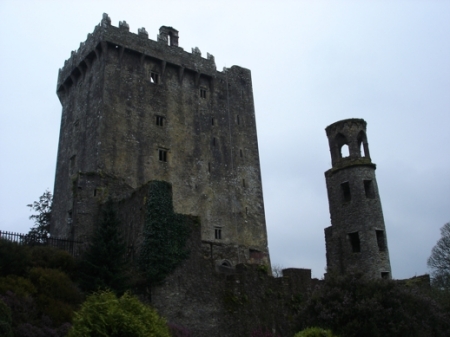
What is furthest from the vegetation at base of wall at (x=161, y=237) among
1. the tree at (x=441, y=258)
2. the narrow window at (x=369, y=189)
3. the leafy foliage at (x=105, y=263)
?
the tree at (x=441, y=258)

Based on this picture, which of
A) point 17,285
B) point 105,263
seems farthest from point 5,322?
point 105,263

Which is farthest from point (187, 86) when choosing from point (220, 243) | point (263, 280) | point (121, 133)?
point (263, 280)

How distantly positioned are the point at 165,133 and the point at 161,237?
15.2 metres

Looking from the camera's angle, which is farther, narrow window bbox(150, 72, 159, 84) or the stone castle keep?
narrow window bbox(150, 72, 159, 84)

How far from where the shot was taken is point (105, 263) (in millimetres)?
21891

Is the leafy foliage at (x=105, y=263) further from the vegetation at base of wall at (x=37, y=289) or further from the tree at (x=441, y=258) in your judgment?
the tree at (x=441, y=258)

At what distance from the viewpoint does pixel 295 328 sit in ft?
69.7

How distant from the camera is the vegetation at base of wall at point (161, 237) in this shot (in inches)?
896

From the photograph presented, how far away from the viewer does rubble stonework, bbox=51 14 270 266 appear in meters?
35.6

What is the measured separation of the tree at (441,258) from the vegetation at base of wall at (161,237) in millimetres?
27689

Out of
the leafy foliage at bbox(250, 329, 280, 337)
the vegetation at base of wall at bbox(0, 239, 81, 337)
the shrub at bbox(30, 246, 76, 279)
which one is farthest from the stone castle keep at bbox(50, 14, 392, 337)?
the vegetation at base of wall at bbox(0, 239, 81, 337)

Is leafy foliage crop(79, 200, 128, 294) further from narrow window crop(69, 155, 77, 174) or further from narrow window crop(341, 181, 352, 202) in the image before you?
narrow window crop(341, 181, 352, 202)

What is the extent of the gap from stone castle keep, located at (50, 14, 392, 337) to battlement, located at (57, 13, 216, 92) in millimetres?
86

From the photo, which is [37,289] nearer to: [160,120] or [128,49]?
[160,120]
